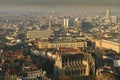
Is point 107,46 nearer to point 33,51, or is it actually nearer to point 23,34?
point 33,51

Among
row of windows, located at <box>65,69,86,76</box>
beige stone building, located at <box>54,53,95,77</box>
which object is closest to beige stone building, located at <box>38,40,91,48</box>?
beige stone building, located at <box>54,53,95,77</box>

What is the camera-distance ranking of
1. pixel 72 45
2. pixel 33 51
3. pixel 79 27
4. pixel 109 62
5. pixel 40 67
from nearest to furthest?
pixel 40 67 < pixel 109 62 < pixel 33 51 < pixel 72 45 < pixel 79 27

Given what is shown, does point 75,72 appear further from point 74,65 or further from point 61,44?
point 61,44

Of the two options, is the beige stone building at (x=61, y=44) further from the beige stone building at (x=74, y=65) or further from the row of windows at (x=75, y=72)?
the row of windows at (x=75, y=72)

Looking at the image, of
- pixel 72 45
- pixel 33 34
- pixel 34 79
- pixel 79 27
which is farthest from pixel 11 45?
pixel 79 27

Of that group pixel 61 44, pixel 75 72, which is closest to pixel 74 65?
pixel 75 72

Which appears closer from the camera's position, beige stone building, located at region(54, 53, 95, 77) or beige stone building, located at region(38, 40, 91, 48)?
beige stone building, located at region(54, 53, 95, 77)

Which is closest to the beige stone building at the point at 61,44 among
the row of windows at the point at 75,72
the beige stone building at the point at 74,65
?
the beige stone building at the point at 74,65

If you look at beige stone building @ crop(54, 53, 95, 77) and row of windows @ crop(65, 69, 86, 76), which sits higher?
beige stone building @ crop(54, 53, 95, 77)

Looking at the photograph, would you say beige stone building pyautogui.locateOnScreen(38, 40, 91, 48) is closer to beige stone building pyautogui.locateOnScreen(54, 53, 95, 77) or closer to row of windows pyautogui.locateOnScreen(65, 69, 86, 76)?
beige stone building pyautogui.locateOnScreen(54, 53, 95, 77)

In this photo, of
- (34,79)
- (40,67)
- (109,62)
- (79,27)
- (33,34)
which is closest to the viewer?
(34,79)

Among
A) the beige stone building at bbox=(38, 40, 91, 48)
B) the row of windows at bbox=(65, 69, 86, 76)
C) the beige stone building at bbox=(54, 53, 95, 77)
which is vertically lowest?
the beige stone building at bbox=(38, 40, 91, 48)
